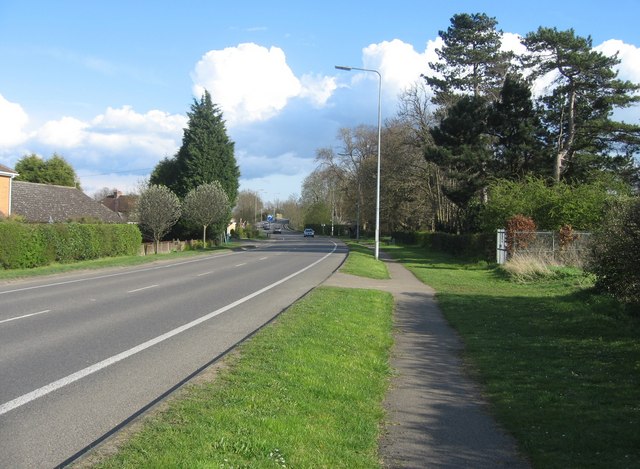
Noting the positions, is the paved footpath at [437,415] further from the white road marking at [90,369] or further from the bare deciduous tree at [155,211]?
the bare deciduous tree at [155,211]

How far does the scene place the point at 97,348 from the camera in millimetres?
9047

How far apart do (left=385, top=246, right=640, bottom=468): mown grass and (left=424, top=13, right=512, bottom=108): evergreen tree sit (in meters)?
34.2

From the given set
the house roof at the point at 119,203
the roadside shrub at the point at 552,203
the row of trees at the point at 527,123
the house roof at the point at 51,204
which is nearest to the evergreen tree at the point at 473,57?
the row of trees at the point at 527,123

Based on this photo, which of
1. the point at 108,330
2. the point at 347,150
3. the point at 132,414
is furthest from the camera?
the point at 347,150

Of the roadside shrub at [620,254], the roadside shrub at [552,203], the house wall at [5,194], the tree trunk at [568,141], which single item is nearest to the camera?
the roadside shrub at [620,254]

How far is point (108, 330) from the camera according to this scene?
10664 millimetres

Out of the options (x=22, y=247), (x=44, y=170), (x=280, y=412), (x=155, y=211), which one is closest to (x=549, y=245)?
(x=22, y=247)

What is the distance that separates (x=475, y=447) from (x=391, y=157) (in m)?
57.0

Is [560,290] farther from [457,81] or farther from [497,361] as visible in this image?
[457,81]

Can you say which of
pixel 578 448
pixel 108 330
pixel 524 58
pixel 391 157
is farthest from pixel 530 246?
pixel 391 157

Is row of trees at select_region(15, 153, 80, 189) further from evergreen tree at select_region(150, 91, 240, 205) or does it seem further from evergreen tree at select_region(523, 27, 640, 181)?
evergreen tree at select_region(523, 27, 640, 181)


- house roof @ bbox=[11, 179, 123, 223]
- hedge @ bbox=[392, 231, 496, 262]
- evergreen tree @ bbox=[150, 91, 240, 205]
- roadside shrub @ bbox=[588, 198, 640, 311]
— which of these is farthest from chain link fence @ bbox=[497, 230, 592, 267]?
evergreen tree @ bbox=[150, 91, 240, 205]

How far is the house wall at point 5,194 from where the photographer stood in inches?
1626

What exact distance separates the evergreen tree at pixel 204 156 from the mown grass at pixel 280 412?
175ft
